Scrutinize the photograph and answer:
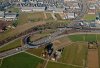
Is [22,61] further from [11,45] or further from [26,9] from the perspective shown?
[26,9]

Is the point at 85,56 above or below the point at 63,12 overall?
below

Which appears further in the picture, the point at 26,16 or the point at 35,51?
the point at 26,16

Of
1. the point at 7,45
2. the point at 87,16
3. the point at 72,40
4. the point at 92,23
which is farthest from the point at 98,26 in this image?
the point at 7,45

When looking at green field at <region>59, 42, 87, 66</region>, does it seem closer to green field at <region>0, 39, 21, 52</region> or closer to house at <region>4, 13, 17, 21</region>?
green field at <region>0, 39, 21, 52</region>

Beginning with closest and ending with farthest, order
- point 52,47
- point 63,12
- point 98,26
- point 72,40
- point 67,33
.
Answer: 1. point 52,47
2. point 72,40
3. point 67,33
4. point 98,26
5. point 63,12

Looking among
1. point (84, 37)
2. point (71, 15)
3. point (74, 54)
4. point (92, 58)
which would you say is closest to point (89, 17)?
point (71, 15)

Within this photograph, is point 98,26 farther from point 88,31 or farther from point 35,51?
point 35,51

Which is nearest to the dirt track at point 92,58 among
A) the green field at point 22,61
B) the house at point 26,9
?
the green field at point 22,61

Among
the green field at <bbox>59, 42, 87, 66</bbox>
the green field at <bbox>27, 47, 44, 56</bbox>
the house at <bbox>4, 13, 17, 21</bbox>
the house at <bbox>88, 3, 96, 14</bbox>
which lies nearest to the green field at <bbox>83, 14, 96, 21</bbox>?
the house at <bbox>88, 3, 96, 14</bbox>
